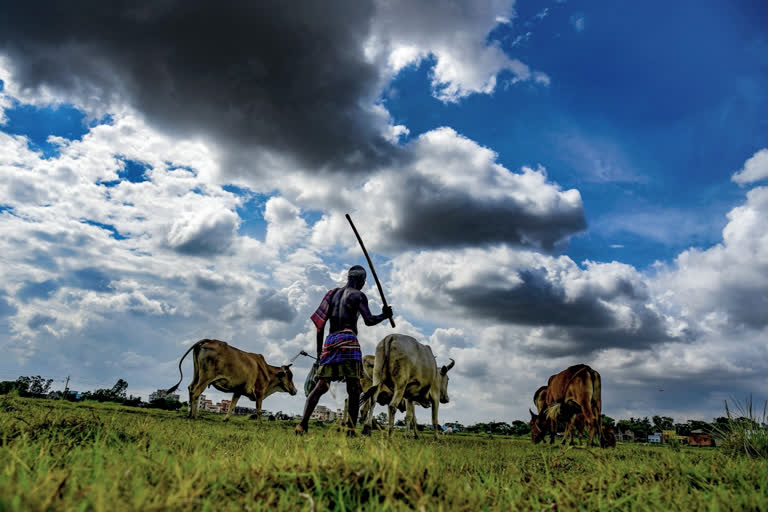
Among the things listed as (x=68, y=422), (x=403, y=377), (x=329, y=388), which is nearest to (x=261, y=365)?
(x=403, y=377)

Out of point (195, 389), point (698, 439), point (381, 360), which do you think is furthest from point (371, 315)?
point (698, 439)

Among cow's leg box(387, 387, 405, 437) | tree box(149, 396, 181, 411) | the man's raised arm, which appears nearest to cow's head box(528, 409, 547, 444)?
→ cow's leg box(387, 387, 405, 437)

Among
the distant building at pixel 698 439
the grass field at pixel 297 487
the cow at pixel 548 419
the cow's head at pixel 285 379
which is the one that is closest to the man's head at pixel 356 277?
the grass field at pixel 297 487

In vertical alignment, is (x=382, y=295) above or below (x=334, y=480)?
above

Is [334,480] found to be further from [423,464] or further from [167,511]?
[167,511]

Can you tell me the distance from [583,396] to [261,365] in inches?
425

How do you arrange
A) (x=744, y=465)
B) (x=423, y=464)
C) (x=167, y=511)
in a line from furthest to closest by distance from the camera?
(x=744, y=465), (x=423, y=464), (x=167, y=511)

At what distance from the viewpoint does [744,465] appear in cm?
443

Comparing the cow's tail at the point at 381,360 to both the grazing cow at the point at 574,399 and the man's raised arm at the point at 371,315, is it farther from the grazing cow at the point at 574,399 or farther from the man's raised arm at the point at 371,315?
the grazing cow at the point at 574,399

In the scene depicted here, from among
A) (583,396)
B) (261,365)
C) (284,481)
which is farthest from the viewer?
Answer: (261,365)

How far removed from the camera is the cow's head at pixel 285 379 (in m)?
18.4

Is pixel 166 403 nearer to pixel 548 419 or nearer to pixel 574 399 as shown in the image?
pixel 548 419

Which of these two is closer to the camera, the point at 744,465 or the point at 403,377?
the point at 744,465

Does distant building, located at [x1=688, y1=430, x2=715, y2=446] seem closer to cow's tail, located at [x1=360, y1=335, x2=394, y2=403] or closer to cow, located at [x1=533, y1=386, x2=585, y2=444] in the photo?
cow, located at [x1=533, y1=386, x2=585, y2=444]
